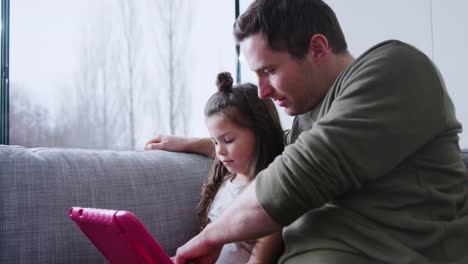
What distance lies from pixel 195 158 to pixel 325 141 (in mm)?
875

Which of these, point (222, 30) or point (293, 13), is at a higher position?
point (293, 13)

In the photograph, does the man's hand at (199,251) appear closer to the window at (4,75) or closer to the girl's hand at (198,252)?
the girl's hand at (198,252)

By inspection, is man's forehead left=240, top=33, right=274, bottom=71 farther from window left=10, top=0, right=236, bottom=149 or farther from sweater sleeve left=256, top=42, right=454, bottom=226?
window left=10, top=0, right=236, bottom=149

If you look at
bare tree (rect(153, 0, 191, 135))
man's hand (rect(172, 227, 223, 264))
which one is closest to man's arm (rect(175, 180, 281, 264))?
man's hand (rect(172, 227, 223, 264))

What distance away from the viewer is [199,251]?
0.96m

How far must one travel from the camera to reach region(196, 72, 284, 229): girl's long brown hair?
137cm

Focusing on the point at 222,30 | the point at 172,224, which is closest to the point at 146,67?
the point at 222,30

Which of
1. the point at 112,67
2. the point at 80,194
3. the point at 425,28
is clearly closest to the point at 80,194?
the point at 80,194

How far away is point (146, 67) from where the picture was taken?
2326 millimetres

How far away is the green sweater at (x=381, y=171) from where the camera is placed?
0.79 m

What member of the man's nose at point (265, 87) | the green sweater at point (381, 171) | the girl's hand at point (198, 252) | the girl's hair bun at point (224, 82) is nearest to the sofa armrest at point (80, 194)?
the girl's hair bun at point (224, 82)

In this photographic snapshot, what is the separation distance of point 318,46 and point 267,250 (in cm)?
51

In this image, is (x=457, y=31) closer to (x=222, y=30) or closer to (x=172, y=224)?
(x=222, y=30)

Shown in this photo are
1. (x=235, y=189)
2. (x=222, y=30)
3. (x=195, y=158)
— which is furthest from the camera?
(x=222, y=30)
